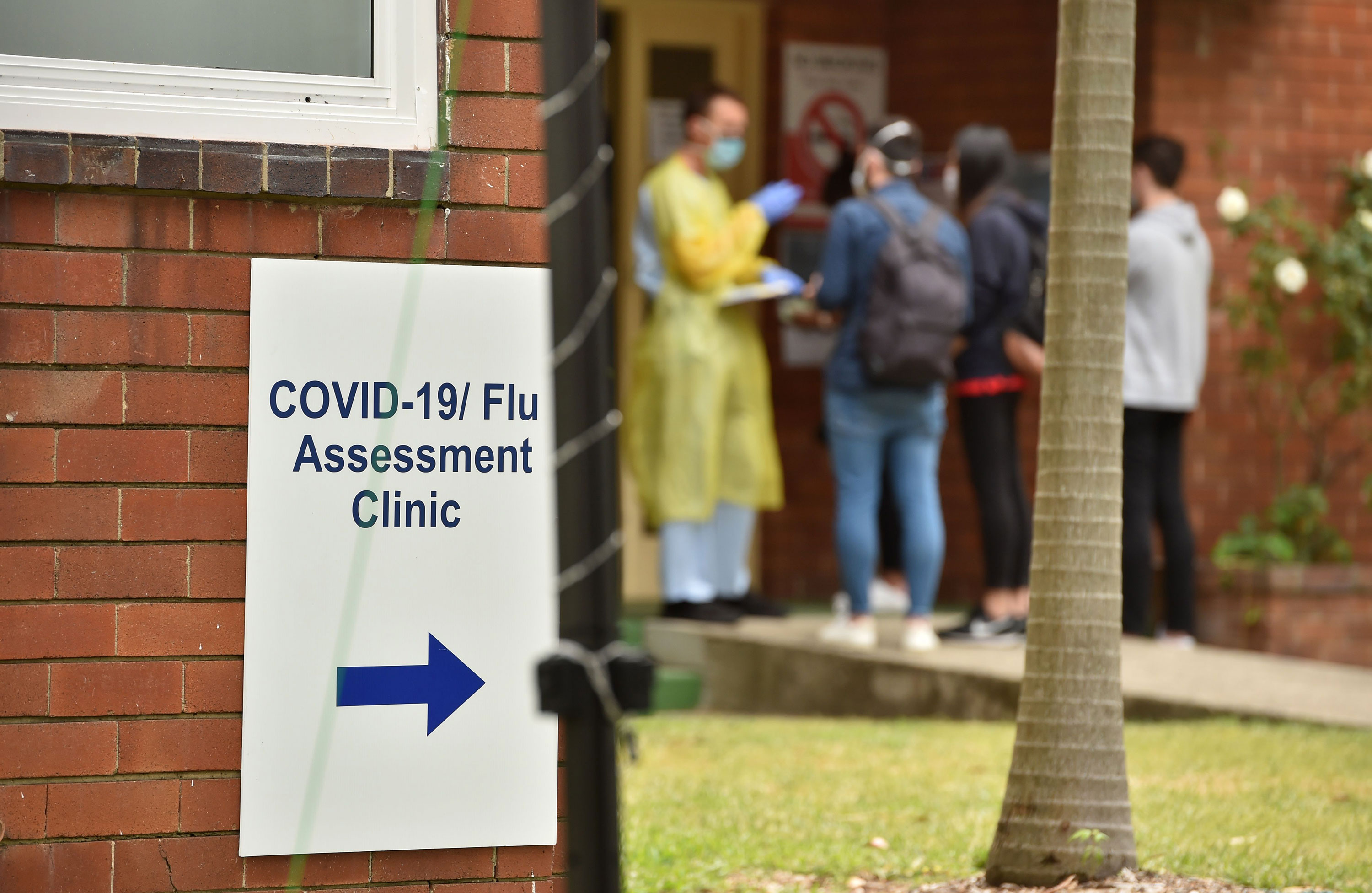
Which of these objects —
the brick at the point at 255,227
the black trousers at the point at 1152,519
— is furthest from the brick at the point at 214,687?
the black trousers at the point at 1152,519

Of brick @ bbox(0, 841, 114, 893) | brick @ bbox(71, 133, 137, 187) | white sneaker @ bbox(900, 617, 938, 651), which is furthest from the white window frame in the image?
white sneaker @ bbox(900, 617, 938, 651)

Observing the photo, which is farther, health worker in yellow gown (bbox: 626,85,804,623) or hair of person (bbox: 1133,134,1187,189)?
hair of person (bbox: 1133,134,1187,189)

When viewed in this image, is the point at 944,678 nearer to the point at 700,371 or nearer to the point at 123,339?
the point at 700,371

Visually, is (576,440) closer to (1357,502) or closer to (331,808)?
(331,808)

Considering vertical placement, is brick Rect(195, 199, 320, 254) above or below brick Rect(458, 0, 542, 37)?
below

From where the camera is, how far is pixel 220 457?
3260 millimetres

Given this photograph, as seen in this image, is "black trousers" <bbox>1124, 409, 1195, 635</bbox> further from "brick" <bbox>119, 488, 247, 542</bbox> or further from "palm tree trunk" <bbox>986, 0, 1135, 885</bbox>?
"brick" <bbox>119, 488, 247, 542</bbox>

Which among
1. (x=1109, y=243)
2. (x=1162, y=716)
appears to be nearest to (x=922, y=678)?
(x=1162, y=716)

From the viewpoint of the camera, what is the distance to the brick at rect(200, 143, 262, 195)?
321 centimetres

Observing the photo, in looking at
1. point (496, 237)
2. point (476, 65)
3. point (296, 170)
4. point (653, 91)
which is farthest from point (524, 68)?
point (653, 91)

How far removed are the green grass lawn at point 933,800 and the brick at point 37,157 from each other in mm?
1966

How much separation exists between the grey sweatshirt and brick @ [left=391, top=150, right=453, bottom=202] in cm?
450

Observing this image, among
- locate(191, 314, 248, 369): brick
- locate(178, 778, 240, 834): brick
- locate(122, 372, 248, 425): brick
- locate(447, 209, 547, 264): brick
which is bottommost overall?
locate(178, 778, 240, 834): brick

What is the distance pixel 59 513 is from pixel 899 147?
4.17 metres
